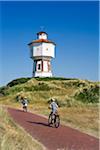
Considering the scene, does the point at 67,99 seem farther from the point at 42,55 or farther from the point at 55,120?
the point at 42,55

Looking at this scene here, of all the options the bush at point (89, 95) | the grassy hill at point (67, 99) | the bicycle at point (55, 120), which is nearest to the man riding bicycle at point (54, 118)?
the bicycle at point (55, 120)

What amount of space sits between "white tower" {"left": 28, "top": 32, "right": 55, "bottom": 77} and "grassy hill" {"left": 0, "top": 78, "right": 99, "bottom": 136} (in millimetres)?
4385

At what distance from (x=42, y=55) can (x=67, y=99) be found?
30994 mm

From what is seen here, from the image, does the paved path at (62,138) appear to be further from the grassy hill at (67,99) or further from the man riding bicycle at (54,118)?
the grassy hill at (67,99)

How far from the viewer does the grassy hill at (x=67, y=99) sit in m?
25.0

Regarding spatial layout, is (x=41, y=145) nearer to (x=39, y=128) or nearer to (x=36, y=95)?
(x=39, y=128)

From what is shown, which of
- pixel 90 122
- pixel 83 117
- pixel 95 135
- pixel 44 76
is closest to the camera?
pixel 95 135

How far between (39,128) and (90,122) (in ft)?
16.8

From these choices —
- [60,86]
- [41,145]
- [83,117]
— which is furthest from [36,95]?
[41,145]

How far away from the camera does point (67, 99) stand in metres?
41.2

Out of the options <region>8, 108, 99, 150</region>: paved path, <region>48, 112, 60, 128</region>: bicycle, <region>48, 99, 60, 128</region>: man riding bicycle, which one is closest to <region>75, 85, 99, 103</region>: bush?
<region>48, 99, 60, 128</region>: man riding bicycle

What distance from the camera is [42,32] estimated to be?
7450 cm

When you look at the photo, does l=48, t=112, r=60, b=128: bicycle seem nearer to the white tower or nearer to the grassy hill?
the grassy hill

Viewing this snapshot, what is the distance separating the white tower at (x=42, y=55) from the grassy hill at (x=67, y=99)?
4.39m
